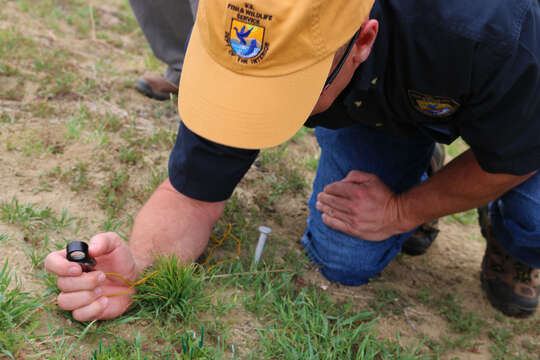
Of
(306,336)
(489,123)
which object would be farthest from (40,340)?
(489,123)

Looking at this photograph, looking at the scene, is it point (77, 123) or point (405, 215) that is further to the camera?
point (77, 123)

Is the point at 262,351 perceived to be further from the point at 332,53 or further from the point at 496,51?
the point at 496,51

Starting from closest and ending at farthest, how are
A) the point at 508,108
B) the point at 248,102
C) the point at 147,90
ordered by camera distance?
the point at 248,102 < the point at 508,108 < the point at 147,90

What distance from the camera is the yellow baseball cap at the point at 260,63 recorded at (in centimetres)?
115

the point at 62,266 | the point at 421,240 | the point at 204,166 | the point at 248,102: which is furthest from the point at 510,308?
the point at 62,266

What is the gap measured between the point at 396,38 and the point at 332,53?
37 centimetres

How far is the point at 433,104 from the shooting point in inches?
65.7

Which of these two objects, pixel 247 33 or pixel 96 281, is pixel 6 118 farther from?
pixel 247 33

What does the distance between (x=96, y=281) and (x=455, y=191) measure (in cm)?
142

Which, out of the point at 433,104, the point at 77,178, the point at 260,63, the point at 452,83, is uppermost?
the point at 260,63

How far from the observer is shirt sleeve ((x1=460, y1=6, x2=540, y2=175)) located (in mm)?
1417

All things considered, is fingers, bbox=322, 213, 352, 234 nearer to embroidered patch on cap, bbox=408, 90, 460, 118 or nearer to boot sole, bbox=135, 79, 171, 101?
embroidered patch on cap, bbox=408, 90, 460, 118

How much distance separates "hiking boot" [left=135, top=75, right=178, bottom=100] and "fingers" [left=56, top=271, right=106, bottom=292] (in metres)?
1.84

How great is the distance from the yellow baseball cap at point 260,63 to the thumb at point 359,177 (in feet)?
3.16
